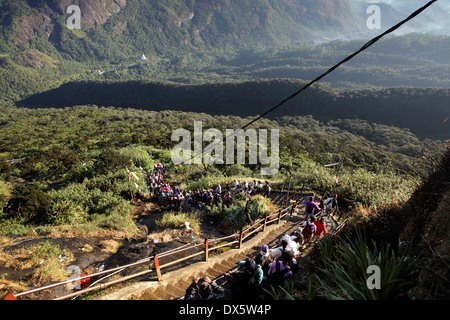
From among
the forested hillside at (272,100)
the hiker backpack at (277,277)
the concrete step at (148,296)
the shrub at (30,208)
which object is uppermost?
the forested hillside at (272,100)

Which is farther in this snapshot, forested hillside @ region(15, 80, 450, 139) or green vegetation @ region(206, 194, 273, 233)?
forested hillside @ region(15, 80, 450, 139)

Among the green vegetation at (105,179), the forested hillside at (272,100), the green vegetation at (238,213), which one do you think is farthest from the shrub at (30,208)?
the forested hillside at (272,100)

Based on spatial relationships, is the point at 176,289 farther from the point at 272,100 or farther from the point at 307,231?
the point at 272,100

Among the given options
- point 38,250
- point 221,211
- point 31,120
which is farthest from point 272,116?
point 38,250

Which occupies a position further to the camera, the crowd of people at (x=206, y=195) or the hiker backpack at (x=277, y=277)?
the crowd of people at (x=206, y=195)

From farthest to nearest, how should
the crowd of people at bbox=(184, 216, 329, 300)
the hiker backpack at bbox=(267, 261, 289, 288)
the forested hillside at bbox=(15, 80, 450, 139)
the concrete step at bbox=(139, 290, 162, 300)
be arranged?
1. the forested hillside at bbox=(15, 80, 450, 139)
2. the hiker backpack at bbox=(267, 261, 289, 288)
3. the concrete step at bbox=(139, 290, 162, 300)
4. the crowd of people at bbox=(184, 216, 329, 300)

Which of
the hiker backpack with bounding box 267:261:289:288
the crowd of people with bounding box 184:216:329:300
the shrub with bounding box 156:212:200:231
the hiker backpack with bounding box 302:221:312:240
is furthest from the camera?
the shrub with bounding box 156:212:200:231

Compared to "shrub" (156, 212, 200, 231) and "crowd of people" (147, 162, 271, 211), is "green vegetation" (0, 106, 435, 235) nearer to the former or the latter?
"crowd of people" (147, 162, 271, 211)

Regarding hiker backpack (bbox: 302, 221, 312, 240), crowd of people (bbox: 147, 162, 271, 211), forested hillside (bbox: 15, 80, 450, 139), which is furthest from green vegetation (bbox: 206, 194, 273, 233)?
forested hillside (bbox: 15, 80, 450, 139)

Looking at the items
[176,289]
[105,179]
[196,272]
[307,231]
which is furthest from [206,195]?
[105,179]

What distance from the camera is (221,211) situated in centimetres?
1073

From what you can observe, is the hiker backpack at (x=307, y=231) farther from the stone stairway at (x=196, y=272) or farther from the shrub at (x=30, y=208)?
the shrub at (x=30, y=208)
